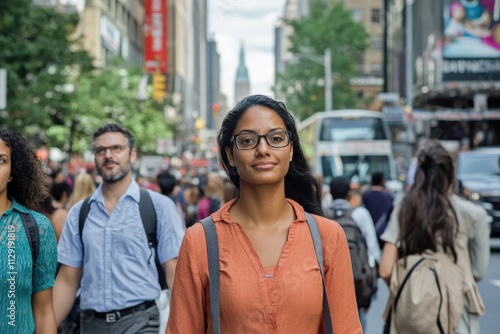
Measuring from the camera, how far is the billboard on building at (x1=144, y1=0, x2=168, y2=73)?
107 meters

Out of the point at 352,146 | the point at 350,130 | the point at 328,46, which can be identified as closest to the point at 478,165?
the point at 352,146

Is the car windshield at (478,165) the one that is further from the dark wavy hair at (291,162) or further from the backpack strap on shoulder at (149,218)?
the dark wavy hair at (291,162)

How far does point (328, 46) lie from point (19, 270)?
224ft

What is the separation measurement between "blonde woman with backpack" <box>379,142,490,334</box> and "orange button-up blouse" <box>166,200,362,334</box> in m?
2.56

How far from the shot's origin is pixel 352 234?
7.99 meters

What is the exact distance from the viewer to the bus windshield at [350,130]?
3619 centimetres

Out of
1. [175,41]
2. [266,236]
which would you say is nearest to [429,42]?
[266,236]

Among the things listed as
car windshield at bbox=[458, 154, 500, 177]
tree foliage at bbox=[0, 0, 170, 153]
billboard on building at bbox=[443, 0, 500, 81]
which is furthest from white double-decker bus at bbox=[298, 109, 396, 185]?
billboard on building at bbox=[443, 0, 500, 81]

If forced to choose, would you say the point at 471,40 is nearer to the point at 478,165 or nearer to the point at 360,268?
the point at 478,165

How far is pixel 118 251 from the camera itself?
20.5 feet

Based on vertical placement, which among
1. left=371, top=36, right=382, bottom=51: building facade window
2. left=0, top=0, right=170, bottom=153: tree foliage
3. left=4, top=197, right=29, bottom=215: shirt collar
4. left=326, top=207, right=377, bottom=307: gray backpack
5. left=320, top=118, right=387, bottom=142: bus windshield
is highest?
left=371, top=36, right=382, bottom=51: building facade window

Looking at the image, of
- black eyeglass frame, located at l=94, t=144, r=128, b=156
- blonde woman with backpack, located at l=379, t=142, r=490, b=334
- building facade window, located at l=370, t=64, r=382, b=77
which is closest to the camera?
blonde woman with backpack, located at l=379, t=142, r=490, b=334

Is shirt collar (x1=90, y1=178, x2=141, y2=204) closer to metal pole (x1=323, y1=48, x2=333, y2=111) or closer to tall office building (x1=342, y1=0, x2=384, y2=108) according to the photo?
metal pole (x1=323, y1=48, x2=333, y2=111)

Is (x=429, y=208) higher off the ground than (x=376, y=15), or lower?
lower
